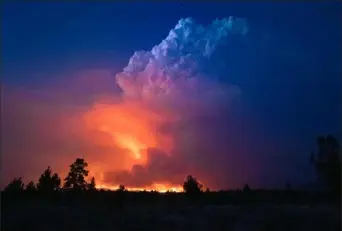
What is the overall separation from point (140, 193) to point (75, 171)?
461 inches

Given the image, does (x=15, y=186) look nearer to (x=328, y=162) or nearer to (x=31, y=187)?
(x=31, y=187)

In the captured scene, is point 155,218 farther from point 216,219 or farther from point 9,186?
point 9,186

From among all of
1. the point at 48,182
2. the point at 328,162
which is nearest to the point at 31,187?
the point at 48,182

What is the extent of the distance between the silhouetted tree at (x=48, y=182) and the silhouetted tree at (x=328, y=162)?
3412 centimetres

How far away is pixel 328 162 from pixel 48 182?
3768cm

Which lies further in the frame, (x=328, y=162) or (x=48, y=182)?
(x=48, y=182)

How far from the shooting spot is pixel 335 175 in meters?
47.4

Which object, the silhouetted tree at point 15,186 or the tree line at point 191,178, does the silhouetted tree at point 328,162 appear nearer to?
the tree line at point 191,178

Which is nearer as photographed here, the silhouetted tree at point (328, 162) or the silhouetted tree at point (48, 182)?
the silhouetted tree at point (328, 162)

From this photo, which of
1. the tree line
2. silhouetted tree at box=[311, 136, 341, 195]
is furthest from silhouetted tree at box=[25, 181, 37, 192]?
silhouetted tree at box=[311, 136, 341, 195]

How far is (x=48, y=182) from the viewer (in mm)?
63125

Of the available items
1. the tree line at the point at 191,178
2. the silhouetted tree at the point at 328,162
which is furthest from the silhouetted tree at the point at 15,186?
the silhouetted tree at the point at 328,162

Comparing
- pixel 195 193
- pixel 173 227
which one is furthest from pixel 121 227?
pixel 195 193

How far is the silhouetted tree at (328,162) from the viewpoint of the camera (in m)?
47.5
